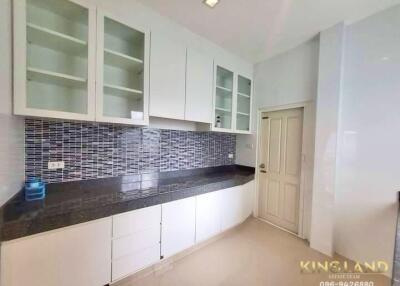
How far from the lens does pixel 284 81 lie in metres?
2.75

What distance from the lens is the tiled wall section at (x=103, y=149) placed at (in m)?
1.64

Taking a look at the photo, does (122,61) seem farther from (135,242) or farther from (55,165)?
(135,242)

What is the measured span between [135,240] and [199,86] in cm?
189

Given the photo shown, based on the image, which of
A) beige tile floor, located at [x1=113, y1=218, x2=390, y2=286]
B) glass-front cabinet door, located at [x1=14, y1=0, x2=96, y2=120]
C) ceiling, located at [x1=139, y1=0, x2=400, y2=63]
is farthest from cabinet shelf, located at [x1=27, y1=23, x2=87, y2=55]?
beige tile floor, located at [x1=113, y1=218, x2=390, y2=286]

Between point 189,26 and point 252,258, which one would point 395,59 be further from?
point 252,258

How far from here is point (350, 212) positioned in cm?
207

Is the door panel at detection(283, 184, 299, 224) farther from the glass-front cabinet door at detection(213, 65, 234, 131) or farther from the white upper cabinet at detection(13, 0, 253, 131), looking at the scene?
the white upper cabinet at detection(13, 0, 253, 131)

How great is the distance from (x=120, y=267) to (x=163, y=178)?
1.08 metres

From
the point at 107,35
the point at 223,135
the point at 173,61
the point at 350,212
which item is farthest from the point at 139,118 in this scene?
the point at 350,212

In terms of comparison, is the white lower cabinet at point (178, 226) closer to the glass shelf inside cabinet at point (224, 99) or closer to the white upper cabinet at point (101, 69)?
the white upper cabinet at point (101, 69)

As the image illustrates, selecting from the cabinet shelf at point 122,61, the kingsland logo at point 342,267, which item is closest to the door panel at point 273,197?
the kingsland logo at point 342,267

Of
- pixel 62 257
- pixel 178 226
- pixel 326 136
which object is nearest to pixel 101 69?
pixel 62 257

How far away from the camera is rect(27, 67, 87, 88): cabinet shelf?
1.41 m

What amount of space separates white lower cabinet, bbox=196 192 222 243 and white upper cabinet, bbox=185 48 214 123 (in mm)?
1019
